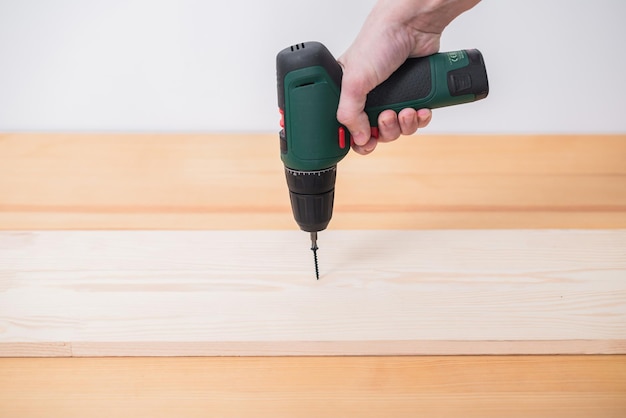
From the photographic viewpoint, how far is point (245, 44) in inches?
70.3

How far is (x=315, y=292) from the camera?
1103mm

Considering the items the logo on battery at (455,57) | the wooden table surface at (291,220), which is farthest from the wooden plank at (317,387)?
the logo on battery at (455,57)

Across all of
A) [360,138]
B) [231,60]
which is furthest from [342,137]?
[231,60]

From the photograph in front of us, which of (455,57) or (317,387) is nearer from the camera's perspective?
(317,387)

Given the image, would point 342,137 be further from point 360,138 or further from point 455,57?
point 455,57

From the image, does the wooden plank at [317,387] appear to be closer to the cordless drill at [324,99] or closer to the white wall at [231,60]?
the cordless drill at [324,99]

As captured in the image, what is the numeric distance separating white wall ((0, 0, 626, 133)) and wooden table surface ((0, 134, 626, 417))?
11cm

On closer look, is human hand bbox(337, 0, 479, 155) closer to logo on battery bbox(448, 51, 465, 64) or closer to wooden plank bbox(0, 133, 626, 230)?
logo on battery bbox(448, 51, 465, 64)

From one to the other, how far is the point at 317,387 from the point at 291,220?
21.1 inches

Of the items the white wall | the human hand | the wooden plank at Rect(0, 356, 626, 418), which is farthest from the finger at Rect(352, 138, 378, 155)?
the white wall

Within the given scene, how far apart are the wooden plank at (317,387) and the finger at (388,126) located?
44 cm

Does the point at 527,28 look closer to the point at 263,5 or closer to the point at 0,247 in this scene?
the point at 263,5

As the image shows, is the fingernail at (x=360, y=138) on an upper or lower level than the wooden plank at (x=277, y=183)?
upper

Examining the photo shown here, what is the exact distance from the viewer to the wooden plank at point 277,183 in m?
1.39
